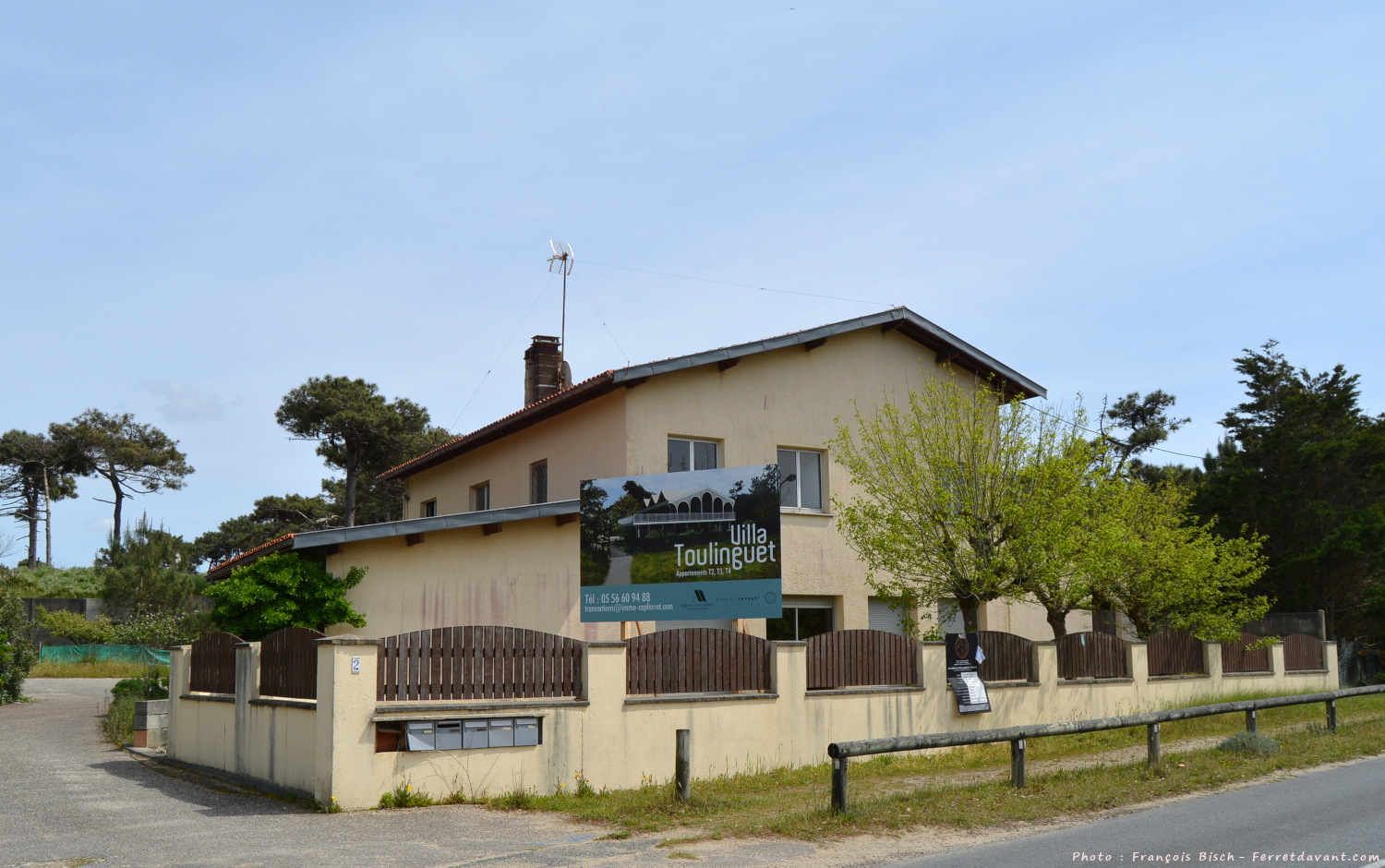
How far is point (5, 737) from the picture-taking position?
59.9 ft

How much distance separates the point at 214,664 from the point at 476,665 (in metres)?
5.06

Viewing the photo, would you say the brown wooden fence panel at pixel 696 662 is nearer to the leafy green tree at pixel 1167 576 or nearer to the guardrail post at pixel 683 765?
the guardrail post at pixel 683 765

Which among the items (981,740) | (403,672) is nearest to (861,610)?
(981,740)

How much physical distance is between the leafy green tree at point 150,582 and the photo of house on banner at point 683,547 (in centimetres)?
3597

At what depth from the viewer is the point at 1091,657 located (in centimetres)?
1883

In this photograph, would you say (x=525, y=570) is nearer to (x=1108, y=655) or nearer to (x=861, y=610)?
(x=861, y=610)

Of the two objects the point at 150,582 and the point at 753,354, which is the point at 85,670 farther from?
the point at 753,354

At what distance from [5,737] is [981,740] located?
52.4ft

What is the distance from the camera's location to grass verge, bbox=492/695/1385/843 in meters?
9.97

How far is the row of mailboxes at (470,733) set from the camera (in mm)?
11008

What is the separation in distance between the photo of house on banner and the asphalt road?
6.02 m

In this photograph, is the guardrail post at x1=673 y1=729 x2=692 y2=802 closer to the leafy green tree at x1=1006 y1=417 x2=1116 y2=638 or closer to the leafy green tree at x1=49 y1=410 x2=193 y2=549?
the leafy green tree at x1=1006 y1=417 x2=1116 y2=638

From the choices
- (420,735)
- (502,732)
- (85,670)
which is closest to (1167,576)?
(502,732)

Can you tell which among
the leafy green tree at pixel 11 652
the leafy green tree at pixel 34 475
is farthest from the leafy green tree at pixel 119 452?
the leafy green tree at pixel 11 652
